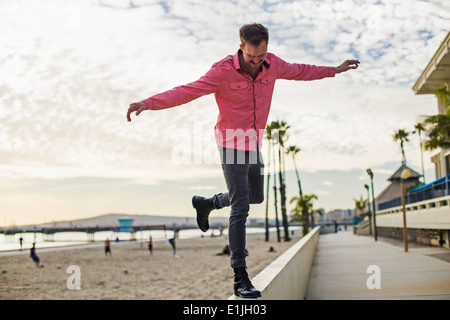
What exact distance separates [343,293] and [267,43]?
7992 millimetres

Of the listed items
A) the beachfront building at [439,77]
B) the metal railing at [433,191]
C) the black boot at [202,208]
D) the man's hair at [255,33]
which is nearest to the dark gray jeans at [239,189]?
the black boot at [202,208]

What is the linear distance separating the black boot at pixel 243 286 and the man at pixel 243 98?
0.43m

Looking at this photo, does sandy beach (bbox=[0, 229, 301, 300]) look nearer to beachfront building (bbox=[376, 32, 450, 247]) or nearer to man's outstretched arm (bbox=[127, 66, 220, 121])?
beachfront building (bbox=[376, 32, 450, 247])

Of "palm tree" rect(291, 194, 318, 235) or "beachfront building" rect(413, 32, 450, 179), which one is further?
"palm tree" rect(291, 194, 318, 235)

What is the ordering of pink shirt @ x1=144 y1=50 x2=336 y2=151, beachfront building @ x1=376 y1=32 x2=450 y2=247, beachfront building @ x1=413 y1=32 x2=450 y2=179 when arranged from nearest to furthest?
pink shirt @ x1=144 y1=50 x2=336 y2=151 → beachfront building @ x1=376 y1=32 x2=450 y2=247 → beachfront building @ x1=413 y1=32 x2=450 y2=179

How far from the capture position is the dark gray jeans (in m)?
3.13

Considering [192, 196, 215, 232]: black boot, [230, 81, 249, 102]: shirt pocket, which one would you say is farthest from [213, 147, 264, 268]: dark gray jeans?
[230, 81, 249, 102]: shirt pocket

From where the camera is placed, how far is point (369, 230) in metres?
46.7

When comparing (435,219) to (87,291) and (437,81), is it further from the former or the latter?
(87,291)

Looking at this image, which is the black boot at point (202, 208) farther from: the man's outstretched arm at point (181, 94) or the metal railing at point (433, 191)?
the metal railing at point (433, 191)

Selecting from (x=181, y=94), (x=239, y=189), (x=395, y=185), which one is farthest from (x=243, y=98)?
(x=395, y=185)

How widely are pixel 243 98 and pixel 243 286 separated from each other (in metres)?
1.58

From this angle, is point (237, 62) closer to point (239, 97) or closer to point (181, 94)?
point (239, 97)

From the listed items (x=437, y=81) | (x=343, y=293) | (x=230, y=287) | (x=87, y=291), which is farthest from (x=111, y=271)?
(x=437, y=81)
